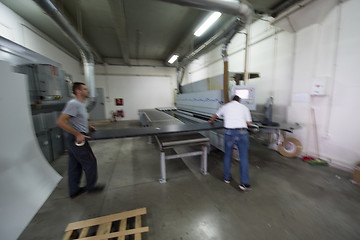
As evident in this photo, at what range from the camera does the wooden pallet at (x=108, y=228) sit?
1.41m

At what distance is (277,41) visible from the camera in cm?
364

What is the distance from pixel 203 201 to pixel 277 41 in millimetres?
4103

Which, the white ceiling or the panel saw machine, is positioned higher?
the white ceiling

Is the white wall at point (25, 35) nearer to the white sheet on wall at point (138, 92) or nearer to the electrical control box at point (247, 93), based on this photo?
the white sheet on wall at point (138, 92)

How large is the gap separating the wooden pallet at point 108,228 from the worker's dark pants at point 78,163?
2.04 ft

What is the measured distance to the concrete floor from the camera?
1.53 m

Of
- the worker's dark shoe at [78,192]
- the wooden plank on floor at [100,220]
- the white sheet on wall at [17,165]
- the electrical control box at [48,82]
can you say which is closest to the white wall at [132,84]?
the electrical control box at [48,82]

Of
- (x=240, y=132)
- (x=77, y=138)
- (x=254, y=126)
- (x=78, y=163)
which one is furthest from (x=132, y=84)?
(x=240, y=132)

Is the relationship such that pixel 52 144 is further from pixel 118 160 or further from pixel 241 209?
pixel 241 209

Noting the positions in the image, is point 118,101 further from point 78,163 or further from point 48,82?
point 78,163

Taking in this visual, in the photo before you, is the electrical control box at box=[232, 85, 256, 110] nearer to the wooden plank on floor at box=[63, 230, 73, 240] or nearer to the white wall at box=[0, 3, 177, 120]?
the wooden plank on floor at box=[63, 230, 73, 240]

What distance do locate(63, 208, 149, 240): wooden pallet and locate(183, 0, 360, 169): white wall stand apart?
3639mm

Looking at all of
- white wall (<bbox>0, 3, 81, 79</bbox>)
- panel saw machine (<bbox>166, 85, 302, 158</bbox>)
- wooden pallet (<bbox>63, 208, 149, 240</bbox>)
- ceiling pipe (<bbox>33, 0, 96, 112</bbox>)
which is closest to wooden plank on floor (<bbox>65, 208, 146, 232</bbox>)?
wooden pallet (<bbox>63, 208, 149, 240</bbox>)

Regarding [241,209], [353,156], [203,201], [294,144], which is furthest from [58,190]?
[353,156]
